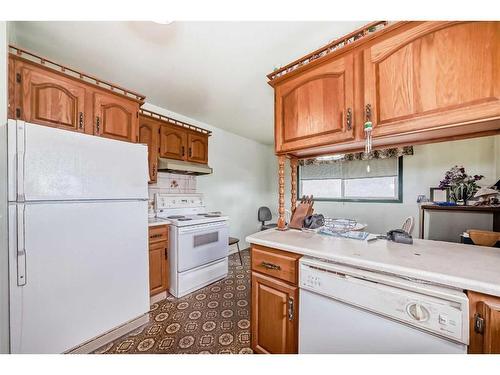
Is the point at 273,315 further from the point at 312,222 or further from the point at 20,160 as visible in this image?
the point at 20,160

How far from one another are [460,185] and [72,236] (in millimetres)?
3968

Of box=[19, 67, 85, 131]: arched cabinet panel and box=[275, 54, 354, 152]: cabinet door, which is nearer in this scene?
box=[275, 54, 354, 152]: cabinet door

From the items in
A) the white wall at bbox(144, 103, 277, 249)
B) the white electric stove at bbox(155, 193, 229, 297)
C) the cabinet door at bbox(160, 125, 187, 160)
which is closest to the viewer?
the white electric stove at bbox(155, 193, 229, 297)

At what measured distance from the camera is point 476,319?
2.10ft

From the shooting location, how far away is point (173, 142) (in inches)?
101

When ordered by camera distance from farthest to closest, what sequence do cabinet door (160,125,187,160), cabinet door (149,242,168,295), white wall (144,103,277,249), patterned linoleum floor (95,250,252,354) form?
1. white wall (144,103,277,249)
2. cabinet door (160,125,187,160)
3. cabinet door (149,242,168,295)
4. patterned linoleum floor (95,250,252,354)

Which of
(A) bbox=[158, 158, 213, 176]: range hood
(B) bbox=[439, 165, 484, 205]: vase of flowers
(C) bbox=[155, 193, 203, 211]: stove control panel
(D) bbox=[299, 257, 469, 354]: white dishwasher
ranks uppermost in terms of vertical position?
(A) bbox=[158, 158, 213, 176]: range hood

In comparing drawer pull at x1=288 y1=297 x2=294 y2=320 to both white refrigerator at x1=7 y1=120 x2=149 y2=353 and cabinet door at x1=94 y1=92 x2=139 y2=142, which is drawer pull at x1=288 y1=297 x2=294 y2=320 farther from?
cabinet door at x1=94 y1=92 x2=139 y2=142

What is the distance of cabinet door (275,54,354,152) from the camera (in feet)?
3.89

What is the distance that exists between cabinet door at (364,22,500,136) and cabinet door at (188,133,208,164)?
7.43 feet

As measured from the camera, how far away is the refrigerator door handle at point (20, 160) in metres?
1.11

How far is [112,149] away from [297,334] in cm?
180

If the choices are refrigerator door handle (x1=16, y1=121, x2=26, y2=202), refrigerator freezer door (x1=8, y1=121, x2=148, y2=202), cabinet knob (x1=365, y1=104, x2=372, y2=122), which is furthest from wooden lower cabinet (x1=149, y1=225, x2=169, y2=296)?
cabinet knob (x1=365, y1=104, x2=372, y2=122)

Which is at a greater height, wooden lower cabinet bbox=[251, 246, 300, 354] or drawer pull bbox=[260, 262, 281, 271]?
drawer pull bbox=[260, 262, 281, 271]
